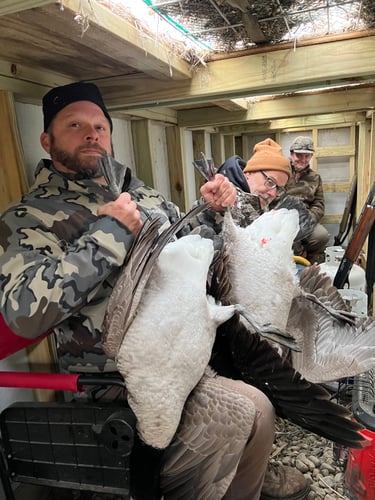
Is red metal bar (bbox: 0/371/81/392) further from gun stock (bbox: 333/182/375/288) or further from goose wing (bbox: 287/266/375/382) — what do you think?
gun stock (bbox: 333/182/375/288)

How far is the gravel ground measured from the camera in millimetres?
1416

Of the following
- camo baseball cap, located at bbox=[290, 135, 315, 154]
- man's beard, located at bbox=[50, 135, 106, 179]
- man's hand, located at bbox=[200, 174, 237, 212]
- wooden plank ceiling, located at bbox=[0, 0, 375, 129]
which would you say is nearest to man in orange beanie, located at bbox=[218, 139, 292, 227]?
wooden plank ceiling, located at bbox=[0, 0, 375, 129]

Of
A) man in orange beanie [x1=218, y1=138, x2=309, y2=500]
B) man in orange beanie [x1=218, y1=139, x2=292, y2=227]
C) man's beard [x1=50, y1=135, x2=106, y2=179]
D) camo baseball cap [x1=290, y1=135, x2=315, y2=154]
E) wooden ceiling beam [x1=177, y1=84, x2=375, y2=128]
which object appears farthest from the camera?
camo baseball cap [x1=290, y1=135, x2=315, y2=154]

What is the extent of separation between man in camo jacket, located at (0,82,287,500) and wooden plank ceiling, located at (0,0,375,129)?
160mm

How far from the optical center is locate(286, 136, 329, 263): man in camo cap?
373 cm

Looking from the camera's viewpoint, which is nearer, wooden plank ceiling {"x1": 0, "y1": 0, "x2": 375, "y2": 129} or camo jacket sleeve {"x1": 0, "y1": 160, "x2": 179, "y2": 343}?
camo jacket sleeve {"x1": 0, "y1": 160, "x2": 179, "y2": 343}

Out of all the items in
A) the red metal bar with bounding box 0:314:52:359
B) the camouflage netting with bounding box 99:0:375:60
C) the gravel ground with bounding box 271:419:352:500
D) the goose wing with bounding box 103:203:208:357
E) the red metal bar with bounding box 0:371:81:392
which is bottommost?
the gravel ground with bounding box 271:419:352:500

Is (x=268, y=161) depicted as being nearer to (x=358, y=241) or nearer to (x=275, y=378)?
(x=358, y=241)

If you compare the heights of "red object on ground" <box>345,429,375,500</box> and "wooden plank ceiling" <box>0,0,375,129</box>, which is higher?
"wooden plank ceiling" <box>0,0,375,129</box>

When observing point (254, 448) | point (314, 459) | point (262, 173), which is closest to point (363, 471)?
point (314, 459)

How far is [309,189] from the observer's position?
3857mm

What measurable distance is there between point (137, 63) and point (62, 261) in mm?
753

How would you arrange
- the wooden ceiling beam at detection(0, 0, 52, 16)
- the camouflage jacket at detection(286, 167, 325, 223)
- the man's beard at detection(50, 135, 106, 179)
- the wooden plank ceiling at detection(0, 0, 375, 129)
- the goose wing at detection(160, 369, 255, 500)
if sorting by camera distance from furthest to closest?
1. the camouflage jacket at detection(286, 167, 325, 223)
2. the man's beard at detection(50, 135, 106, 179)
3. the wooden plank ceiling at detection(0, 0, 375, 129)
4. the goose wing at detection(160, 369, 255, 500)
5. the wooden ceiling beam at detection(0, 0, 52, 16)

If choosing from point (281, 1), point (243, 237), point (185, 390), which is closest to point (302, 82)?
point (281, 1)
